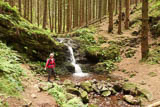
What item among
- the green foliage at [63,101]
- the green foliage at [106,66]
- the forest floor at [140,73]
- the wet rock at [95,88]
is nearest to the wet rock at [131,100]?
the forest floor at [140,73]

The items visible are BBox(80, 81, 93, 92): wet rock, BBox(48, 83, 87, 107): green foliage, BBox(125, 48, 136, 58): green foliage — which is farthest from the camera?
BBox(125, 48, 136, 58): green foliage

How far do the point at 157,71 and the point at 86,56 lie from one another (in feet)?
22.2

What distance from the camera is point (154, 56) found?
34.8ft

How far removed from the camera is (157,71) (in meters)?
8.97

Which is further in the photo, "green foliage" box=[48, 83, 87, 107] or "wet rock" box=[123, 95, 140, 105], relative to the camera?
"wet rock" box=[123, 95, 140, 105]

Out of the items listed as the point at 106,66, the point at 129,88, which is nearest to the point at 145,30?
the point at 106,66

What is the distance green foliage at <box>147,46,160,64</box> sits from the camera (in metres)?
10.1

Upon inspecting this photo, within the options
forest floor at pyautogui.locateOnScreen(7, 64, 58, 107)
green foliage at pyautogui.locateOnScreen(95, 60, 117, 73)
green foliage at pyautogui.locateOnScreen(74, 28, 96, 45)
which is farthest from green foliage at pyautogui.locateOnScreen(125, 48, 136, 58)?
forest floor at pyautogui.locateOnScreen(7, 64, 58, 107)

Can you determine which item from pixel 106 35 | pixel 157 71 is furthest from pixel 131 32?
pixel 157 71

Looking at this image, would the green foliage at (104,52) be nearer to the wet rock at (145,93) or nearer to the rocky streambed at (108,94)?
the rocky streambed at (108,94)

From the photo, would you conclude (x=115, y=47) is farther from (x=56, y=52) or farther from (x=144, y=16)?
(x=56, y=52)

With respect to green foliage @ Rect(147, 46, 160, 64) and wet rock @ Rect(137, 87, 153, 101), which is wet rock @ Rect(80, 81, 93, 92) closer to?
wet rock @ Rect(137, 87, 153, 101)

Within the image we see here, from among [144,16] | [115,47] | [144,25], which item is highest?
[144,16]

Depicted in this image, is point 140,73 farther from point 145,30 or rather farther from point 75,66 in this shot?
point 75,66
